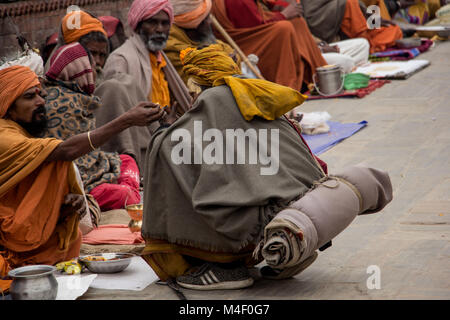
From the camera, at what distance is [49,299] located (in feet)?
13.2

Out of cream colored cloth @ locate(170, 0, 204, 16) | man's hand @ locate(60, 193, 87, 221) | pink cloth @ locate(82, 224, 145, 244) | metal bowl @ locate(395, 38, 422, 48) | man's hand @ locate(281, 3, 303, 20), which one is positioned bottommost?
metal bowl @ locate(395, 38, 422, 48)

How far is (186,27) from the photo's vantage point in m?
8.98

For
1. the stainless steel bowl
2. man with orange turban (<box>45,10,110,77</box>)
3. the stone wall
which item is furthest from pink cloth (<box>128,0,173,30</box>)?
the stainless steel bowl

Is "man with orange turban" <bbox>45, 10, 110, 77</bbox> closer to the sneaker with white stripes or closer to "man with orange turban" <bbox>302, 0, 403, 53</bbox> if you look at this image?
the sneaker with white stripes

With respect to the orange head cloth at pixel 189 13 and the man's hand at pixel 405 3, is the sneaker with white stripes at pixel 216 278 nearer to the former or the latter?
the orange head cloth at pixel 189 13

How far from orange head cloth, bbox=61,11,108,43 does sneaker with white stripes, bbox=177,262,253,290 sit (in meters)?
3.21

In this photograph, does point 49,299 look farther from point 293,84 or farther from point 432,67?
point 432,67

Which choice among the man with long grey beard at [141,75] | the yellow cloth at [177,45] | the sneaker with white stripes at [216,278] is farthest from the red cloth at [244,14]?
the sneaker with white stripes at [216,278]

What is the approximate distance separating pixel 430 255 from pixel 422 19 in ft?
38.9

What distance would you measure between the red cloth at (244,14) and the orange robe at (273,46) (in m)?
0.06

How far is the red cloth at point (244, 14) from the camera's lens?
10.3 meters

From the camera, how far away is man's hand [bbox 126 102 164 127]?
461 cm

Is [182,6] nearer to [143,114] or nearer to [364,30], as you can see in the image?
[143,114]
